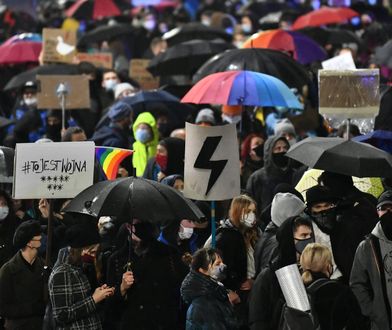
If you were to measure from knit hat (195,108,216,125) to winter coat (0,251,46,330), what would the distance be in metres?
5.61

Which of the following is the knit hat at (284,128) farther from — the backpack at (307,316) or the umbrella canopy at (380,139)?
the backpack at (307,316)

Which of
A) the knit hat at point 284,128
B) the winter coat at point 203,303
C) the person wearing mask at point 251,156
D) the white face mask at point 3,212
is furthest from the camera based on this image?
the knit hat at point 284,128

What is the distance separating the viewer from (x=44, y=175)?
13195 millimetres

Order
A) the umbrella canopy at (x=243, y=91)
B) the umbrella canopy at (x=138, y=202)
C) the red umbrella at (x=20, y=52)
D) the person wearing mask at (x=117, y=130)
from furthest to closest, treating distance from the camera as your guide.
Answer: the red umbrella at (x=20, y=52)
the person wearing mask at (x=117, y=130)
the umbrella canopy at (x=243, y=91)
the umbrella canopy at (x=138, y=202)

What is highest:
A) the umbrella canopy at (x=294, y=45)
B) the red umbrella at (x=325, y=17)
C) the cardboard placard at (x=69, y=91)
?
the red umbrella at (x=325, y=17)

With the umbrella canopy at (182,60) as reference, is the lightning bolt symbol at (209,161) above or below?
below

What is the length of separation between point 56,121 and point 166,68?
3298 millimetres

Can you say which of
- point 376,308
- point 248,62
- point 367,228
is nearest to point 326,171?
point 367,228

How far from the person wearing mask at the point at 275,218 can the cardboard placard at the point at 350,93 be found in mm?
1885

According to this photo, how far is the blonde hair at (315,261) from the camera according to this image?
11.5 metres

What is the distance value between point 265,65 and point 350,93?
9.97ft

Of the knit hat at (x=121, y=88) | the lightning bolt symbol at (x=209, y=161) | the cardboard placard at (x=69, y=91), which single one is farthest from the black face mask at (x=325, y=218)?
the knit hat at (x=121, y=88)

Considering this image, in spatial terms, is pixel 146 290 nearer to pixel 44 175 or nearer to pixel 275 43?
Result: pixel 44 175

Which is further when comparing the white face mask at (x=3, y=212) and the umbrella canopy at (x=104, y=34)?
the umbrella canopy at (x=104, y=34)
